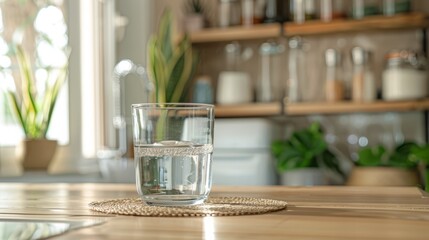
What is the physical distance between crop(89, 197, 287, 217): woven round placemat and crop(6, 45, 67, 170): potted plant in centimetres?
198

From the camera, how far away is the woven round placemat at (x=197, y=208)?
2.03 feet

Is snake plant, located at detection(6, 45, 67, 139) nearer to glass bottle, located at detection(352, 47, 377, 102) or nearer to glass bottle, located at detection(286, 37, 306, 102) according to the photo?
glass bottle, located at detection(286, 37, 306, 102)

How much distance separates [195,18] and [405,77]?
1.00 metres

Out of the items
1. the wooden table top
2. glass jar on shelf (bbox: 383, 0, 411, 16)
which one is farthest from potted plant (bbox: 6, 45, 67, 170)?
the wooden table top

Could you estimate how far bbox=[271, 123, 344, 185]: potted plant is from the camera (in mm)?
2877

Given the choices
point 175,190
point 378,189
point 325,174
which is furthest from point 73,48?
point 175,190

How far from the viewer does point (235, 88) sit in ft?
10.6

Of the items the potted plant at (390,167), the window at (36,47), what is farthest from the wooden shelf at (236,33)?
the potted plant at (390,167)

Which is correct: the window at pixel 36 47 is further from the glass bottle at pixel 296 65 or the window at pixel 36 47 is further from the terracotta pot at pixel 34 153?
the glass bottle at pixel 296 65

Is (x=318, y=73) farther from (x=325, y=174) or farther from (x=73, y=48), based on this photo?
(x=73, y=48)

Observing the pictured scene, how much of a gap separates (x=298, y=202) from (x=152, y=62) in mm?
2514

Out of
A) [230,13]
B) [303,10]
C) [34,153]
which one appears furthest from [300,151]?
[34,153]

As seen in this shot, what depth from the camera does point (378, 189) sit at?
3.22ft

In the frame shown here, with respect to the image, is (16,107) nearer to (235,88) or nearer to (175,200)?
(235,88)
